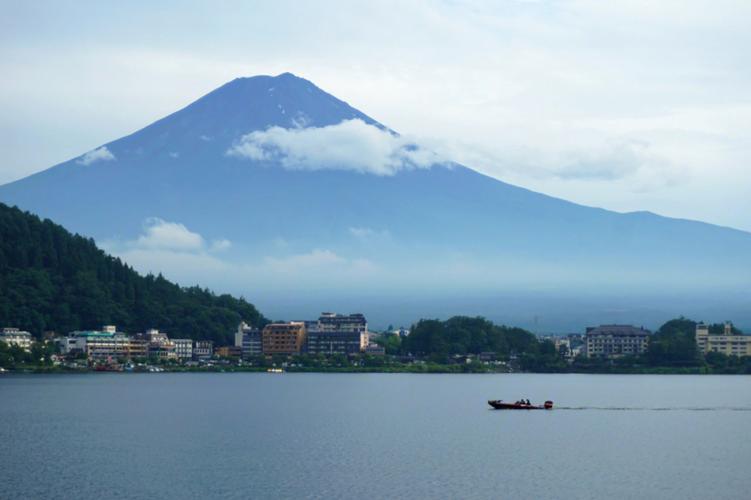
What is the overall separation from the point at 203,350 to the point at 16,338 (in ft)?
69.4

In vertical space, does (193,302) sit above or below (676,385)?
above

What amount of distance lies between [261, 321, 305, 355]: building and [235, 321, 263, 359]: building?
68 centimetres

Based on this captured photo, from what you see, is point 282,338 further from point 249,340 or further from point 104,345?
point 104,345

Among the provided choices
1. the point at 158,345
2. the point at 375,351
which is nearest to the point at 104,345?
the point at 158,345

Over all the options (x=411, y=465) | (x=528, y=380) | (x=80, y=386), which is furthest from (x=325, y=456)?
(x=528, y=380)

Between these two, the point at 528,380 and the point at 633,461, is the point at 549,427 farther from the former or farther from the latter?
the point at 528,380

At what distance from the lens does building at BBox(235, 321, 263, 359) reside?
390ft

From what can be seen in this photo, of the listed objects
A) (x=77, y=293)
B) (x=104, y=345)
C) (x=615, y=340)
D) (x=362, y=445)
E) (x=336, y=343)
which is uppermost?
(x=77, y=293)

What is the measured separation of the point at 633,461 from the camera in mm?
39156

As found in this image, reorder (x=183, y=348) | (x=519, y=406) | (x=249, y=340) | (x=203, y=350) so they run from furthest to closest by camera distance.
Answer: (x=249, y=340)
(x=203, y=350)
(x=183, y=348)
(x=519, y=406)

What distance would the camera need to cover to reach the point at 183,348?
11331 centimetres

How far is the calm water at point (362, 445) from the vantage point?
3350 centimetres

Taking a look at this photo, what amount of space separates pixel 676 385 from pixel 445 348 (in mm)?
29374

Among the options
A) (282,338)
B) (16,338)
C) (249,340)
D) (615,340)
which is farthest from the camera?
(615,340)
